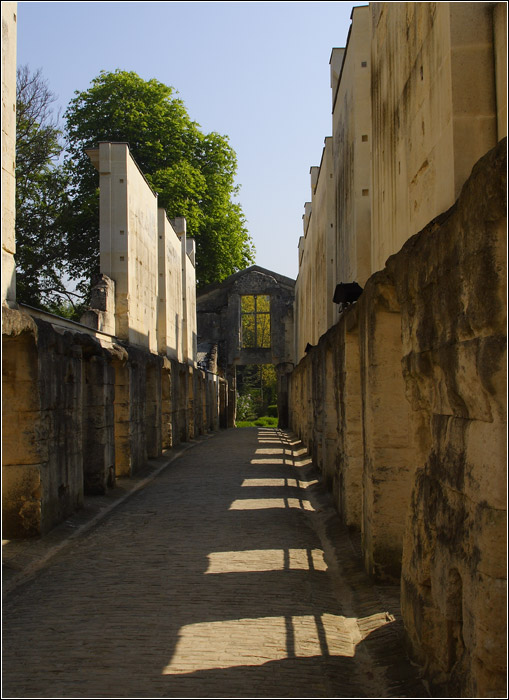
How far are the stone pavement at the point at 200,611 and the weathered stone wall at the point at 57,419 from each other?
520 mm

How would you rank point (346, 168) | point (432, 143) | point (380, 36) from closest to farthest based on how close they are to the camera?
point (432, 143)
point (380, 36)
point (346, 168)

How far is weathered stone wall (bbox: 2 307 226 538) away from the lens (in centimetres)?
993

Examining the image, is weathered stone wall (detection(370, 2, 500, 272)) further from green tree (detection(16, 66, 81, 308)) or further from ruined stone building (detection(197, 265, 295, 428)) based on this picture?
ruined stone building (detection(197, 265, 295, 428))

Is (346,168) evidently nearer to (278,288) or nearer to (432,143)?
(432,143)

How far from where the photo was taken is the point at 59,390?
11.1 m

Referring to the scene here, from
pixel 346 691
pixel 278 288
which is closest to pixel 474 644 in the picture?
pixel 346 691

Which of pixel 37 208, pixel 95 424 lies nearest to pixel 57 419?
pixel 95 424

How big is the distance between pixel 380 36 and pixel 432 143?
138 inches

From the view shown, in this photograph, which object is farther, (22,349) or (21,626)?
(22,349)

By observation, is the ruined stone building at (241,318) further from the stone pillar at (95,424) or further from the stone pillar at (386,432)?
the stone pillar at (386,432)

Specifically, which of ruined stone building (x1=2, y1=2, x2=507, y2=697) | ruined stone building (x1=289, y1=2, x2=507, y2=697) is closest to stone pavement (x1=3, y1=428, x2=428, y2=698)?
ruined stone building (x1=2, y1=2, x2=507, y2=697)

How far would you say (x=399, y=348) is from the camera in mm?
8375

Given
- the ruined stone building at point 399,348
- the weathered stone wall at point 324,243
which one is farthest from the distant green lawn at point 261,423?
the ruined stone building at point 399,348

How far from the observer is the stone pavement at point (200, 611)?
222 inches
